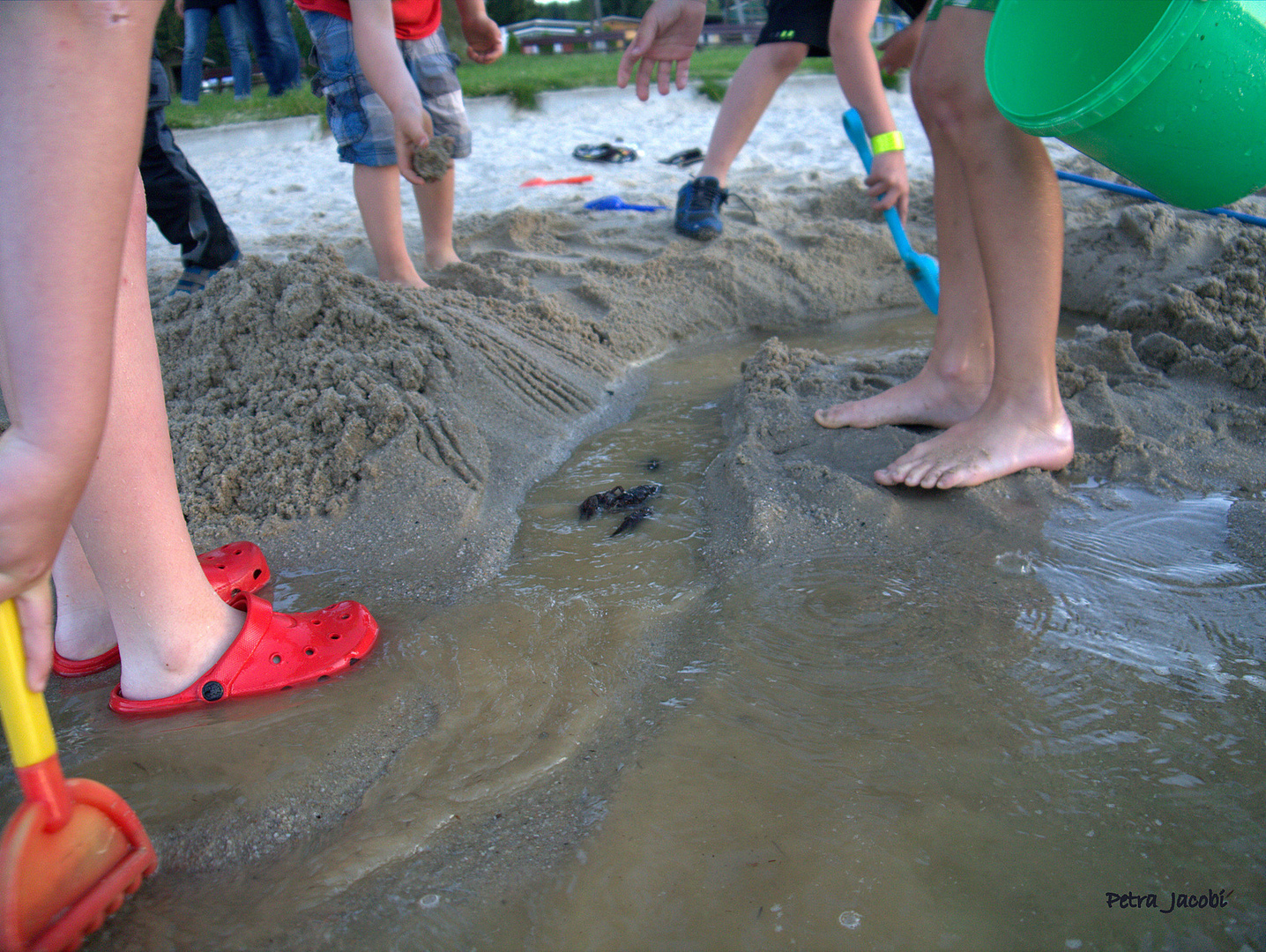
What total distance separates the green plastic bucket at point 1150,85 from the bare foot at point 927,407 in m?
0.69

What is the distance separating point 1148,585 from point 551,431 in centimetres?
140

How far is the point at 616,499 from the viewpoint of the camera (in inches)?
70.5

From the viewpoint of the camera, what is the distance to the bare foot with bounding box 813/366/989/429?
1971 millimetres

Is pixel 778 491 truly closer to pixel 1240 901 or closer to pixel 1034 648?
pixel 1034 648

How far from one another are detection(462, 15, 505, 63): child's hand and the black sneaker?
97 cm

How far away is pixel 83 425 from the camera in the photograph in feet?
2.53

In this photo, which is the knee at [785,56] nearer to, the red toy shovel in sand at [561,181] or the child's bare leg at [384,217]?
the red toy shovel in sand at [561,181]

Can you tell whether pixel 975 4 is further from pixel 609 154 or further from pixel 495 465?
pixel 609 154

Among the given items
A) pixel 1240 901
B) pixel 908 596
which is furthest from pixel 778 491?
pixel 1240 901

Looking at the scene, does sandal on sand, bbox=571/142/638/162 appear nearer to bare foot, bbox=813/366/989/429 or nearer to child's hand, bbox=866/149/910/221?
child's hand, bbox=866/149/910/221

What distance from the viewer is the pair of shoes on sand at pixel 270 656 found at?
1203 millimetres

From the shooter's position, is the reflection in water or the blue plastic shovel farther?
the blue plastic shovel

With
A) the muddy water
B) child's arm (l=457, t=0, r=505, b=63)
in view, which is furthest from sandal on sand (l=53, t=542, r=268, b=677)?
child's arm (l=457, t=0, r=505, b=63)

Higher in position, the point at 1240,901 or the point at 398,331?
the point at 398,331
